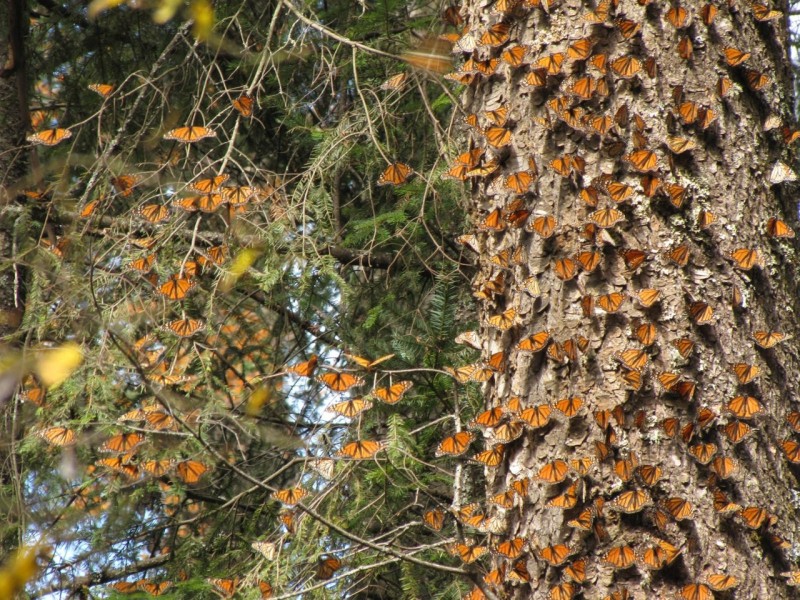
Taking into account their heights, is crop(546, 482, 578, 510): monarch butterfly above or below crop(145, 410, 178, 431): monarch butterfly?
below

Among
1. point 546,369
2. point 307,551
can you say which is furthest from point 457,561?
point 546,369

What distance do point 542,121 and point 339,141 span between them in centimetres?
125

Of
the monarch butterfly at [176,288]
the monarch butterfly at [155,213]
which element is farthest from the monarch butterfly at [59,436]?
the monarch butterfly at [155,213]

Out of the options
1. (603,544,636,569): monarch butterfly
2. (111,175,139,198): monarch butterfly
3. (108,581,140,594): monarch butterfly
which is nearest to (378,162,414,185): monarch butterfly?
(111,175,139,198): monarch butterfly

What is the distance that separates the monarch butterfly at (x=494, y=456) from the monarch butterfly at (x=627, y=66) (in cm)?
104

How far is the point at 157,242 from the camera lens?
321cm

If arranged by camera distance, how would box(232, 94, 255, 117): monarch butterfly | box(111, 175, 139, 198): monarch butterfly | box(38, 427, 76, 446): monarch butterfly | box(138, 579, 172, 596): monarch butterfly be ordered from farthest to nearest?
1. box(111, 175, 139, 198): monarch butterfly
2. box(138, 579, 172, 596): monarch butterfly
3. box(232, 94, 255, 117): monarch butterfly
4. box(38, 427, 76, 446): monarch butterfly

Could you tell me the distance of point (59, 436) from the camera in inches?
112

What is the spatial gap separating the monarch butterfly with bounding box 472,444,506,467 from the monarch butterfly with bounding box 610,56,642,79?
1040 mm

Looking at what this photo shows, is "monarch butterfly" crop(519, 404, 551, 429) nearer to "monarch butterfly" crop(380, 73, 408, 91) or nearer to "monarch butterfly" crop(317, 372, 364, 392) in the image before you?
"monarch butterfly" crop(317, 372, 364, 392)

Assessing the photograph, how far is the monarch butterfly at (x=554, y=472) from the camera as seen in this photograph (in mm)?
2057

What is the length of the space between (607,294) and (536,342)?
223mm

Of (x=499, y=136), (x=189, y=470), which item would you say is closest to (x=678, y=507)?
(x=499, y=136)

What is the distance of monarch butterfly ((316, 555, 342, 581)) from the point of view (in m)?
2.84
